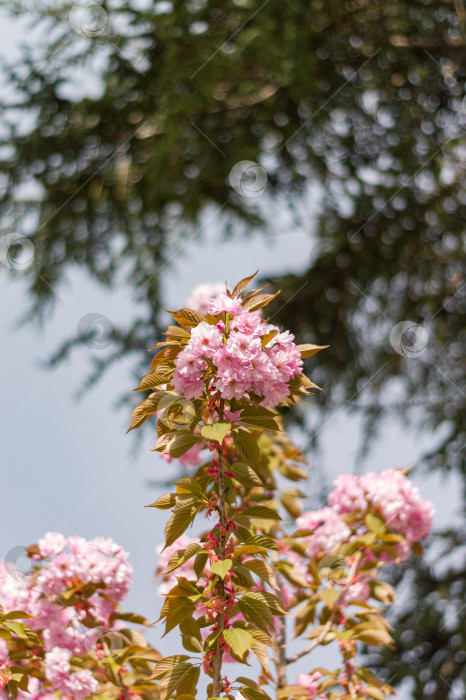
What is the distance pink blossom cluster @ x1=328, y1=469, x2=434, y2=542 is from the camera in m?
1.70

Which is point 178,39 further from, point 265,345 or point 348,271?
point 265,345

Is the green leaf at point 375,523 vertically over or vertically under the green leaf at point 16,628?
under

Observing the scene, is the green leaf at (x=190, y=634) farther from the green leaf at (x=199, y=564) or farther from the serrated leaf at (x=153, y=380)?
the serrated leaf at (x=153, y=380)

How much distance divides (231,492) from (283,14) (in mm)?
2425

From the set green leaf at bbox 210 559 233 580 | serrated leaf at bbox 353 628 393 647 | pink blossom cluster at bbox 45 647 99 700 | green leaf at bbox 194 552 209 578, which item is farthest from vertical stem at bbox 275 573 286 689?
green leaf at bbox 210 559 233 580

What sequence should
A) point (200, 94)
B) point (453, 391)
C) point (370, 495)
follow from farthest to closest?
point (453, 391)
point (200, 94)
point (370, 495)

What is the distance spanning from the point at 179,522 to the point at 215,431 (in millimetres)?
145

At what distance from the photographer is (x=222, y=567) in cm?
91

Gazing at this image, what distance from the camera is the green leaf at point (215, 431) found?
0.94 metres

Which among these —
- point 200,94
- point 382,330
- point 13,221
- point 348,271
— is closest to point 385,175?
point 348,271

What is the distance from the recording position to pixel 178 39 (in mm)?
2945

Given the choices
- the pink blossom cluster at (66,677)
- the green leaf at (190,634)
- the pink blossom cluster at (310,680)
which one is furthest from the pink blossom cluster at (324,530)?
the green leaf at (190,634)

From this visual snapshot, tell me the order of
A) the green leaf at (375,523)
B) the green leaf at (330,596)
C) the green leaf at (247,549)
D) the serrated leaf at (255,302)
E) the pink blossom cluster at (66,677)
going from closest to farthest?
the green leaf at (247,549) → the serrated leaf at (255,302) → the pink blossom cluster at (66,677) → the green leaf at (330,596) → the green leaf at (375,523)

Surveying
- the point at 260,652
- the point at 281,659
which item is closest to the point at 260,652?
the point at 260,652
